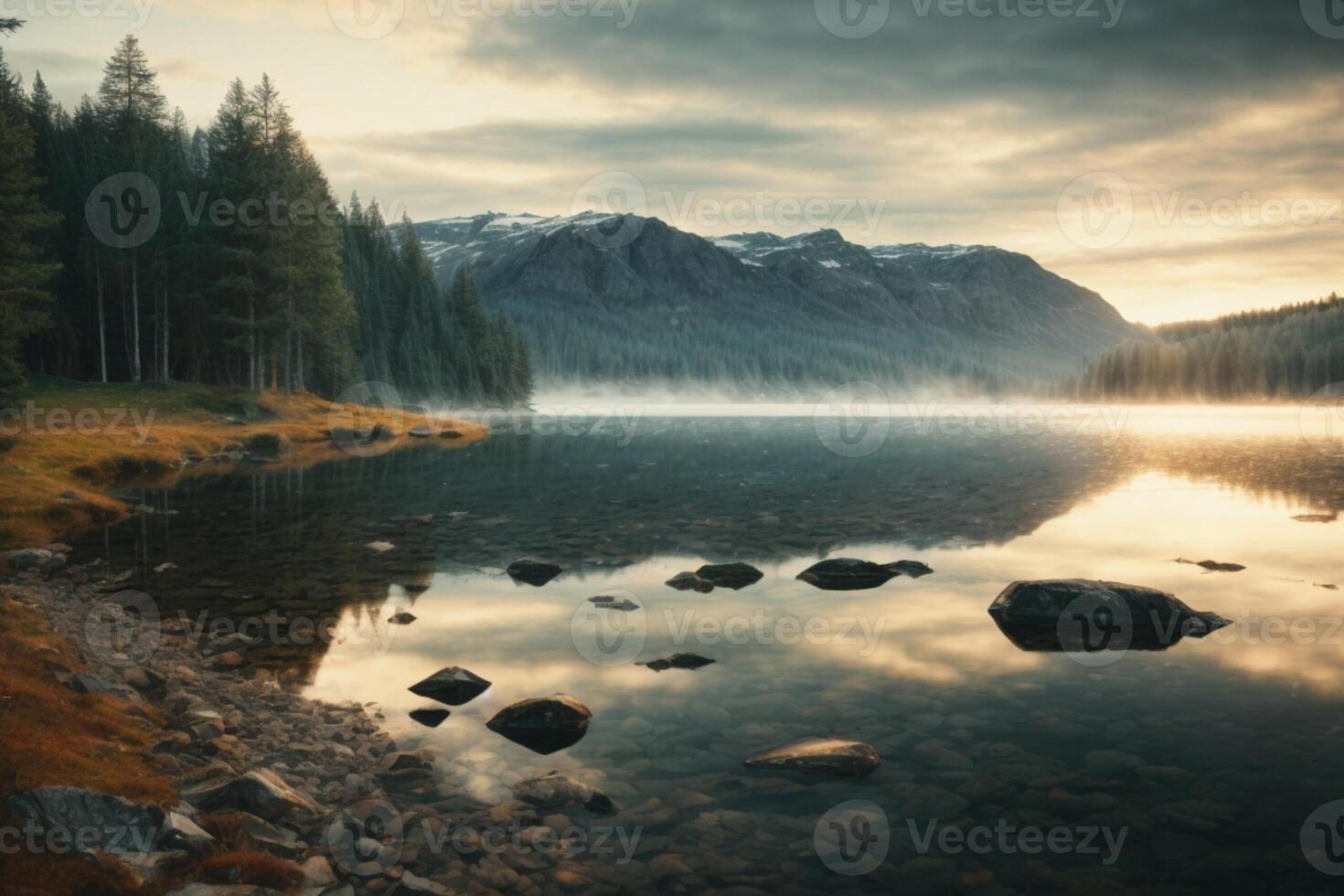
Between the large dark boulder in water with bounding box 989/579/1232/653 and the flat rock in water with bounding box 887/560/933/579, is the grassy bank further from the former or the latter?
the large dark boulder in water with bounding box 989/579/1232/653

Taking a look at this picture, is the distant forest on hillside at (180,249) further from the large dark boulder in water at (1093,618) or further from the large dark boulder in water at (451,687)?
the large dark boulder in water at (1093,618)

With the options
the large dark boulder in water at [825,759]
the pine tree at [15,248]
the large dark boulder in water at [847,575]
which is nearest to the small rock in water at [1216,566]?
the large dark boulder in water at [847,575]

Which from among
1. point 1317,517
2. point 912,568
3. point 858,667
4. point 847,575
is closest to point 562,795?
point 858,667

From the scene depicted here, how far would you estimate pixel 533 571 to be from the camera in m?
20.3

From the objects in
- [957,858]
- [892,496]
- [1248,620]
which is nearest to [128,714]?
[957,858]

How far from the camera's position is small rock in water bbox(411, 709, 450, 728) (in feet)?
37.3

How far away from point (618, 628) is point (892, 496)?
2299 cm

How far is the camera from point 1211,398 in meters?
182

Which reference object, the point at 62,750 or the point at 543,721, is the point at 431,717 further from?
the point at 62,750

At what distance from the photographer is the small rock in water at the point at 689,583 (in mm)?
19281

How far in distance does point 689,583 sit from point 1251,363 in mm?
197575

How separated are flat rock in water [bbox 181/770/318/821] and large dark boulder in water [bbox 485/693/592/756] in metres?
3.02

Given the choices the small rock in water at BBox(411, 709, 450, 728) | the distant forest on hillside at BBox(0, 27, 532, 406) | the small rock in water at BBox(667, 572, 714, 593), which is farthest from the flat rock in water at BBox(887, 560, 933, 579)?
the distant forest on hillside at BBox(0, 27, 532, 406)

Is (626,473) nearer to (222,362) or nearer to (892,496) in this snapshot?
(892,496)
